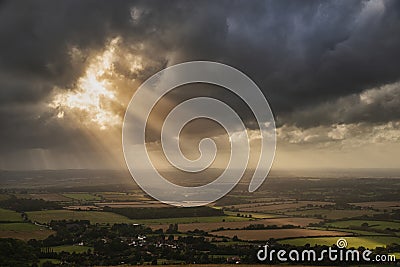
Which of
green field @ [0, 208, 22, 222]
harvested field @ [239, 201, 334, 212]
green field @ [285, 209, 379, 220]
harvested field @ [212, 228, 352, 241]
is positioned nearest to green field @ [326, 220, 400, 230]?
green field @ [285, 209, 379, 220]

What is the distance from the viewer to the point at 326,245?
3656cm

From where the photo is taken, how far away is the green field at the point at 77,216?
5612cm

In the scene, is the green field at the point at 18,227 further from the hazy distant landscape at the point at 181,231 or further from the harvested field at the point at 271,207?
the harvested field at the point at 271,207

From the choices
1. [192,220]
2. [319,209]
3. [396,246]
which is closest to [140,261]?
[396,246]

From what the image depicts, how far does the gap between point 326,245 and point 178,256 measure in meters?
13.7

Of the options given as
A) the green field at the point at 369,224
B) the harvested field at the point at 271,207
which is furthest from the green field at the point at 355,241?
the harvested field at the point at 271,207

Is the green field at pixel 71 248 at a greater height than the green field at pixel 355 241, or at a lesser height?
lesser

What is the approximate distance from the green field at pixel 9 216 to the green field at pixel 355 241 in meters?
36.5

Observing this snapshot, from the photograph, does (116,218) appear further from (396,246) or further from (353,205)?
(353,205)

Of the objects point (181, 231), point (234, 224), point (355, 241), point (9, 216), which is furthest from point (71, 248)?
point (355, 241)

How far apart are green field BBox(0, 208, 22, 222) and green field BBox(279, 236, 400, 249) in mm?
36506

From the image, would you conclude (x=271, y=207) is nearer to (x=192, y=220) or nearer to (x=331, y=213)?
(x=331, y=213)

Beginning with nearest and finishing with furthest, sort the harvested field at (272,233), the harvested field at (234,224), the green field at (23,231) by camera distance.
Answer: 1. the green field at (23,231)
2. the harvested field at (272,233)
3. the harvested field at (234,224)

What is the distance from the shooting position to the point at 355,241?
3972 cm
